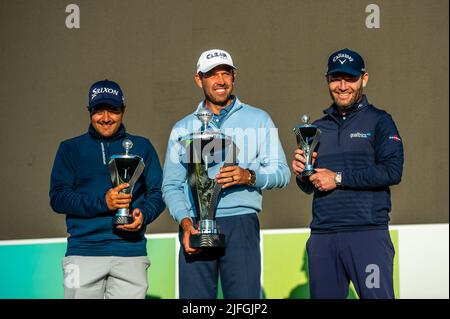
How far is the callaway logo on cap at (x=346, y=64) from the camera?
271cm

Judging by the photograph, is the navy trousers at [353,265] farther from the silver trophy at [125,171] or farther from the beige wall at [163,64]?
the beige wall at [163,64]

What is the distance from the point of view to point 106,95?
2.78 metres

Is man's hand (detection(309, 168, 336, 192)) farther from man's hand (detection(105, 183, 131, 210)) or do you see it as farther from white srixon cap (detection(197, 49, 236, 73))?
man's hand (detection(105, 183, 131, 210))

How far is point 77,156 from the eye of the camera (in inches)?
110

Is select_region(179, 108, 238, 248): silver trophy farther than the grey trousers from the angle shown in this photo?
No

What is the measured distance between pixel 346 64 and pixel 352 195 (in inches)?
18.6

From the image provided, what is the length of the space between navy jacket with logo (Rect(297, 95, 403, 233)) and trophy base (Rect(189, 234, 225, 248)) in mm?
400

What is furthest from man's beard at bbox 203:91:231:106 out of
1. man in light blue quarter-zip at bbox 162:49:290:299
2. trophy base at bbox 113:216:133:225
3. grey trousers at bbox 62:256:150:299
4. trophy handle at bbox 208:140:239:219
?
grey trousers at bbox 62:256:150:299

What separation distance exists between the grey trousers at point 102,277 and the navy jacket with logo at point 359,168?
0.67 metres

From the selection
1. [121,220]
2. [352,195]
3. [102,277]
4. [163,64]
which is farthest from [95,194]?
[163,64]

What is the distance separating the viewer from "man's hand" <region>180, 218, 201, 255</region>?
255cm

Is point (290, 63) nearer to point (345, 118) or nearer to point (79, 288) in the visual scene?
point (345, 118)

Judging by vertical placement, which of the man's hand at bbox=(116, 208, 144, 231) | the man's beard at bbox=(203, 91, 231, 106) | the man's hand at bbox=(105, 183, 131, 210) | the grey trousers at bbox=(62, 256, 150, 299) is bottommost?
the grey trousers at bbox=(62, 256, 150, 299)

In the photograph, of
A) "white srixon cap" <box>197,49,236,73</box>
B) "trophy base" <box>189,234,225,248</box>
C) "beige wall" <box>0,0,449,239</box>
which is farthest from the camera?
"beige wall" <box>0,0,449,239</box>
